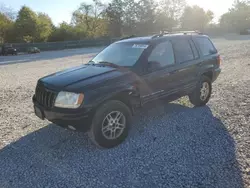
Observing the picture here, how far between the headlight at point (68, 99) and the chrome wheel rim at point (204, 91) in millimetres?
3372

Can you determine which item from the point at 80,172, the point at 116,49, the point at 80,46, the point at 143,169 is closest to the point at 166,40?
the point at 116,49

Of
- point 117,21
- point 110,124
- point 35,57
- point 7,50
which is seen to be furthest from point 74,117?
point 117,21

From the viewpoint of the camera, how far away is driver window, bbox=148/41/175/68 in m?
4.56

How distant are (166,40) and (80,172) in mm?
3131

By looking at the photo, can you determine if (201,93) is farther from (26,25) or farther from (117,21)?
(117,21)

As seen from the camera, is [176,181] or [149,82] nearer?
[176,181]

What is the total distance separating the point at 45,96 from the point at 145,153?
6.29 feet

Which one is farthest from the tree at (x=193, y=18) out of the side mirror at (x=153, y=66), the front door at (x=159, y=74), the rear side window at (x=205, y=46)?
the side mirror at (x=153, y=66)

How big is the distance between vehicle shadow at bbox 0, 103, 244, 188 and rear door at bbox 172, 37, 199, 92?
895 millimetres

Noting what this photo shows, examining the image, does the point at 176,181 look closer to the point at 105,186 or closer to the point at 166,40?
the point at 105,186

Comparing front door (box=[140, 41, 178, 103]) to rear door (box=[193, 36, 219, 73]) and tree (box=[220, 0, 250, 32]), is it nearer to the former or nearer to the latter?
rear door (box=[193, 36, 219, 73])

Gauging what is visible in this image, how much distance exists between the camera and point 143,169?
3.31 metres

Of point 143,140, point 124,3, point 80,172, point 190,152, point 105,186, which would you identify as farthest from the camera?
point 124,3

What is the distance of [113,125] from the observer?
397 cm
